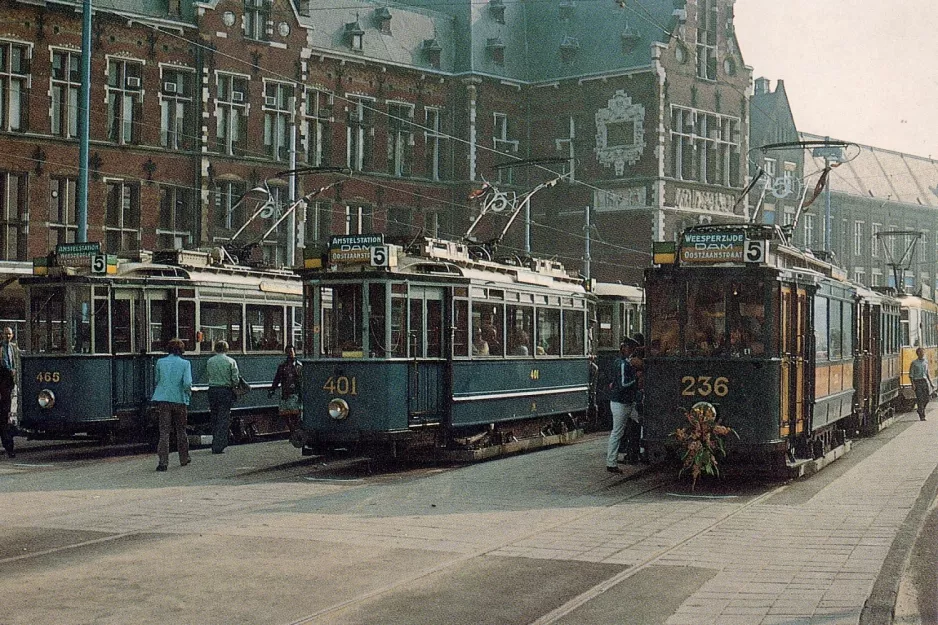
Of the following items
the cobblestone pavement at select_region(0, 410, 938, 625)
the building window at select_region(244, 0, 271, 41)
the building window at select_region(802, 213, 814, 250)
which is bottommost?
the cobblestone pavement at select_region(0, 410, 938, 625)

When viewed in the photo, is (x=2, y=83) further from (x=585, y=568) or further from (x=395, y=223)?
(x=585, y=568)

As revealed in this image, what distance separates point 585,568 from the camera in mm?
9594

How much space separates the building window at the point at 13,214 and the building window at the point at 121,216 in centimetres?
253

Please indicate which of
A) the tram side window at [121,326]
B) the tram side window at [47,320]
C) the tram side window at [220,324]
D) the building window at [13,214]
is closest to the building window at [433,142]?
the building window at [13,214]

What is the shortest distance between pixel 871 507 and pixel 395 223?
1424 inches

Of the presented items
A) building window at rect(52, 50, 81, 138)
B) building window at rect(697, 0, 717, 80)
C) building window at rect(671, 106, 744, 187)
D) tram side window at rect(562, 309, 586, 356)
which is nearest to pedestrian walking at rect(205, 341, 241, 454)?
tram side window at rect(562, 309, 586, 356)

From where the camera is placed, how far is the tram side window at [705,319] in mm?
14438

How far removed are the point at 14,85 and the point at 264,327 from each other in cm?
1902

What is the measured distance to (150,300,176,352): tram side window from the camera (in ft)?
64.4

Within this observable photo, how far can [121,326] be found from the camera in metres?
19.3

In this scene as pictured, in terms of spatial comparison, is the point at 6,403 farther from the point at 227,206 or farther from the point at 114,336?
the point at 227,206

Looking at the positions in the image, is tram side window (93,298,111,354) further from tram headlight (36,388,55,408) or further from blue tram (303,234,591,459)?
blue tram (303,234,591,459)

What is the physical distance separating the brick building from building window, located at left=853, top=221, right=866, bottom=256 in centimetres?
2517

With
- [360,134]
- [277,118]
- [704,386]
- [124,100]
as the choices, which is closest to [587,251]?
[360,134]
